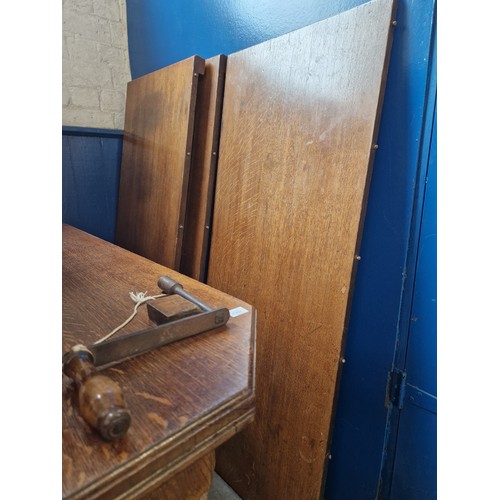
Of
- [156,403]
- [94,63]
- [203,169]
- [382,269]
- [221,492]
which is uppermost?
[94,63]

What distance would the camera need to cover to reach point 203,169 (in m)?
1.32

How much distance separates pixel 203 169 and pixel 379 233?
2.30ft

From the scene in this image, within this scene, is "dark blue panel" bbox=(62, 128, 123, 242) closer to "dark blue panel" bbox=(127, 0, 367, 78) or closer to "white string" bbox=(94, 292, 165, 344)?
"dark blue panel" bbox=(127, 0, 367, 78)

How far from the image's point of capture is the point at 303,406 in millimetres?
1005

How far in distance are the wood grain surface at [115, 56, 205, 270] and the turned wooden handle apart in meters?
0.97

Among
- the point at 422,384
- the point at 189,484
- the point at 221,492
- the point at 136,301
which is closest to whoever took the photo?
the point at 189,484

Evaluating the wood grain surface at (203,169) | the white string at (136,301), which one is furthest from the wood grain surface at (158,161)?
the white string at (136,301)

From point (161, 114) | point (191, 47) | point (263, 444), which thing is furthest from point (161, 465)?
point (191, 47)

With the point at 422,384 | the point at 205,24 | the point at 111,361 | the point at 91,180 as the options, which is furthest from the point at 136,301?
the point at 91,180

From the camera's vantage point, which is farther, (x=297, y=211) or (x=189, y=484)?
(x=297, y=211)

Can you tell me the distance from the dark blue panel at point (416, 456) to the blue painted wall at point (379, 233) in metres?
0.05

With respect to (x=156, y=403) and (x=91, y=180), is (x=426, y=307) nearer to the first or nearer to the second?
(x=156, y=403)
